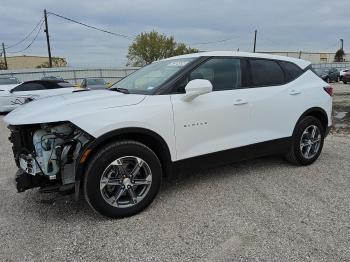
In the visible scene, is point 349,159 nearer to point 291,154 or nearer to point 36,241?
point 291,154

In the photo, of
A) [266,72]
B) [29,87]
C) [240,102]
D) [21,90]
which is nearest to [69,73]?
[21,90]

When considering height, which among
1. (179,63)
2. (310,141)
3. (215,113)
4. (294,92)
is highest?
(179,63)

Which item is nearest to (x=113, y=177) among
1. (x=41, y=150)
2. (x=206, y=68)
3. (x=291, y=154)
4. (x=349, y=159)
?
(x=41, y=150)

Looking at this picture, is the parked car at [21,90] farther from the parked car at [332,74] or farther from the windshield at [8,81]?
the parked car at [332,74]

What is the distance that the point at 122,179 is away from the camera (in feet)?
11.5

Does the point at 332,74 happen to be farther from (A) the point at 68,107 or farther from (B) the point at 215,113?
(A) the point at 68,107

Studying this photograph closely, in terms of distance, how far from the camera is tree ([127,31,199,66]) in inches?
2298

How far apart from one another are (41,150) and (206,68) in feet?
6.79

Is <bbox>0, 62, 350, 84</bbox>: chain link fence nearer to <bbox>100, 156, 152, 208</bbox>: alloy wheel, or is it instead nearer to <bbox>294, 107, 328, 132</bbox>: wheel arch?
<bbox>294, 107, 328, 132</bbox>: wheel arch

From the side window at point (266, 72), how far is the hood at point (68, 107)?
170cm

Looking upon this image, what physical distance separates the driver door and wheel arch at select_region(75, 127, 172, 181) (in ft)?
0.54

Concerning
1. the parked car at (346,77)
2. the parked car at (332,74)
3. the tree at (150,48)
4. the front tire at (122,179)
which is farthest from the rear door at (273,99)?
the tree at (150,48)

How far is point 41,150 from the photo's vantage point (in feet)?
11.3

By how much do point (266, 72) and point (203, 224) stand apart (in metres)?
2.36
